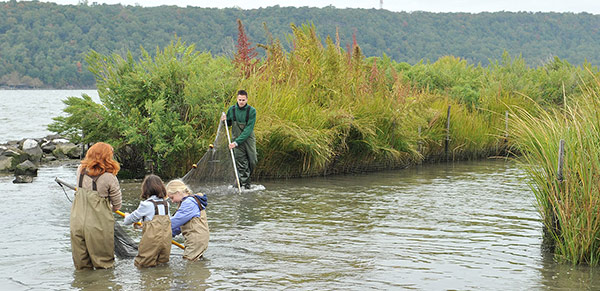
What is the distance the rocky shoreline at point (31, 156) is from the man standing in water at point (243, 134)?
4.79m

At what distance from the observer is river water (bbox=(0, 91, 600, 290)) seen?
809 centimetres

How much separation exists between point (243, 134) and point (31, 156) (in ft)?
25.6

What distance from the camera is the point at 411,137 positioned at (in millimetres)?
20234

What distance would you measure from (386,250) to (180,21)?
71486 mm

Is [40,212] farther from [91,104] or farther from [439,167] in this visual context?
[439,167]

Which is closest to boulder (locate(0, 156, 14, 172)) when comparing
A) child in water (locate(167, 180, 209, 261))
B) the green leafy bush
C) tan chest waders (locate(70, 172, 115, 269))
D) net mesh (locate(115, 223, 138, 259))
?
the green leafy bush

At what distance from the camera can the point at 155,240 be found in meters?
8.45

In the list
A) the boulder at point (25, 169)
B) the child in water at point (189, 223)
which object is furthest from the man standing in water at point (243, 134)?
the child in water at point (189, 223)

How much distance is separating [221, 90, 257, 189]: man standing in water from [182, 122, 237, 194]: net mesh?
248 millimetres

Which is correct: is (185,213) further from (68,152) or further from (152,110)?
(68,152)

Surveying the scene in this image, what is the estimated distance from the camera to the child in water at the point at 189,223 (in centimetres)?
888

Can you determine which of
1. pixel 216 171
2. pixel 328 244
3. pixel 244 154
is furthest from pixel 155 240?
pixel 244 154

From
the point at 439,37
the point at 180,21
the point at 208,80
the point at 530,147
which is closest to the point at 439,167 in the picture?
the point at 208,80

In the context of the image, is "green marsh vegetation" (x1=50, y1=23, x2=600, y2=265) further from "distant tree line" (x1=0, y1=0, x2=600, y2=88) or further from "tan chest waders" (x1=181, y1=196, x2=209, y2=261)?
"distant tree line" (x1=0, y1=0, x2=600, y2=88)
